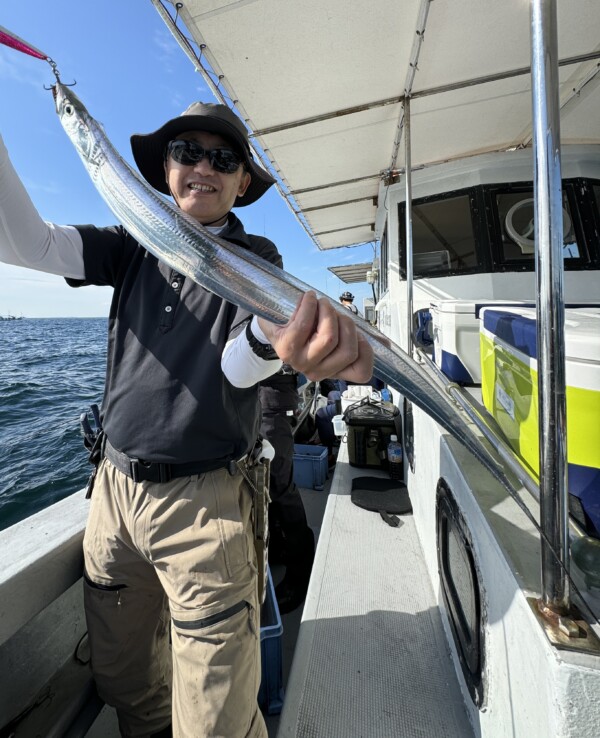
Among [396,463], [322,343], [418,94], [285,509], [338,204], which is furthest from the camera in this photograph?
[338,204]

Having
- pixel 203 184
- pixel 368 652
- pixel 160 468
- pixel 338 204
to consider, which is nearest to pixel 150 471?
pixel 160 468

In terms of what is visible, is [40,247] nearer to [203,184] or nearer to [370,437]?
[203,184]

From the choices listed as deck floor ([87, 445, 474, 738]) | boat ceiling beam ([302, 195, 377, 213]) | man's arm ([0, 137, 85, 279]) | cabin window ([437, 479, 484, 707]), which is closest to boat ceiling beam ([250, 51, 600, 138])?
man's arm ([0, 137, 85, 279])

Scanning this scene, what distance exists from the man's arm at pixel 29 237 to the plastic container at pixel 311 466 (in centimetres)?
370

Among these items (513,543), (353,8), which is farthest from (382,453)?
(353,8)

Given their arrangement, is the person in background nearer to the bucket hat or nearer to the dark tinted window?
the bucket hat

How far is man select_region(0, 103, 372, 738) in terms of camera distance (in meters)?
1.37

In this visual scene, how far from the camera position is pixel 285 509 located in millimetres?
3221

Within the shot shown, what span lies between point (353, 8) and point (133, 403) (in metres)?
2.50

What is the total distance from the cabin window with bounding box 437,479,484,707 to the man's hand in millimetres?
1015

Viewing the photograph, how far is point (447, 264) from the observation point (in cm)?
434

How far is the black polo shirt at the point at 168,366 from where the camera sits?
→ 1515 mm

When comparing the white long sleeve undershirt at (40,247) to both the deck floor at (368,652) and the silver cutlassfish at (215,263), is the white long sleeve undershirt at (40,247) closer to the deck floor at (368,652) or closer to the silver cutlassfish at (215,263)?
the silver cutlassfish at (215,263)

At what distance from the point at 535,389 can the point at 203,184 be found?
1530mm
